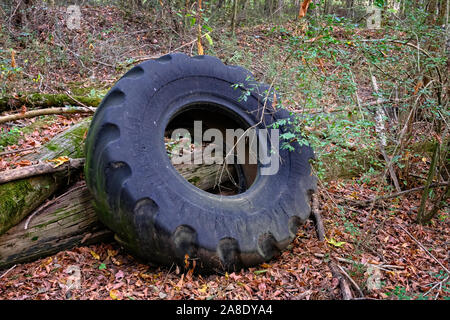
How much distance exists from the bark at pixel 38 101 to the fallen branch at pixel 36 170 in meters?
1.32

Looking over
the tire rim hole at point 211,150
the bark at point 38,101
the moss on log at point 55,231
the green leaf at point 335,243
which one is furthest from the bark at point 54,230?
the green leaf at point 335,243

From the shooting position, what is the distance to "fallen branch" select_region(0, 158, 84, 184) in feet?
10.4

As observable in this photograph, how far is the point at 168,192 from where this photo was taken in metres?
3.06

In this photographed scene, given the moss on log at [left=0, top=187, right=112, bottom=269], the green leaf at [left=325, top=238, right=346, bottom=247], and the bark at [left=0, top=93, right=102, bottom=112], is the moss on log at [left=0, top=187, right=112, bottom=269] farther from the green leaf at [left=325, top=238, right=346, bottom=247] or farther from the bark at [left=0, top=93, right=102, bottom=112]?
the green leaf at [left=325, top=238, right=346, bottom=247]

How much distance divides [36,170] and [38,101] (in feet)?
5.53

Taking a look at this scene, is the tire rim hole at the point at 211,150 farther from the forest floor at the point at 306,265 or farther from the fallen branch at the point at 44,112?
the fallen branch at the point at 44,112

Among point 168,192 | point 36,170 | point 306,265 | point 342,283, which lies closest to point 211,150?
point 168,192

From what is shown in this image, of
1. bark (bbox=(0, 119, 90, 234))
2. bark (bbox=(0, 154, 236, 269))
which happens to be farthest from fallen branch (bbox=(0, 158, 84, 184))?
bark (bbox=(0, 154, 236, 269))

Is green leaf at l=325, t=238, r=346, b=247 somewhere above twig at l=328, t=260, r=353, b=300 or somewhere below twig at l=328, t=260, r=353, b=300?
above

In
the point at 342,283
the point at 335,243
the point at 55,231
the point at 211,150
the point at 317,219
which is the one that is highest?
the point at 211,150

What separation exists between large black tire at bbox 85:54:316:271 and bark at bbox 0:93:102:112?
165 cm

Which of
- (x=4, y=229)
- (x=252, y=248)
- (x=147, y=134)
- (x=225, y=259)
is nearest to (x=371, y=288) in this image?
(x=252, y=248)

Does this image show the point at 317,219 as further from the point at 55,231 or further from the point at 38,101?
the point at 38,101
